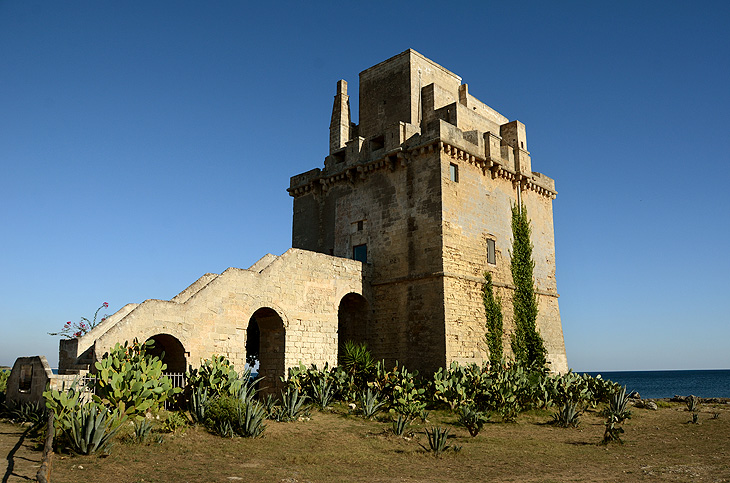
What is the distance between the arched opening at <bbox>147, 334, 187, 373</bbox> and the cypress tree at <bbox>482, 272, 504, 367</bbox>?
9518 mm

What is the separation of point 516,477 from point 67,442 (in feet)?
23.9

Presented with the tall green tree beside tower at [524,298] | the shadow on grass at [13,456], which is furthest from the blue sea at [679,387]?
the shadow on grass at [13,456]

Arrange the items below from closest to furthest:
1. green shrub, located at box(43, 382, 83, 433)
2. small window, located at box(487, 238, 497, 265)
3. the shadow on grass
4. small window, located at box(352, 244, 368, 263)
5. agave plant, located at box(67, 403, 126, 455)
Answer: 1. the shadow on grass
2. agave plant, located at box(67, 403, 126, 455)
3. green shrub, located at box(43, 382, 83, 433)
4. small window, located at box(487, 238, 497, 265)
5. small window, located at box(352, 244, 368, 263)

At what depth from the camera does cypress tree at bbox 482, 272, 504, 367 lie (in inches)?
741

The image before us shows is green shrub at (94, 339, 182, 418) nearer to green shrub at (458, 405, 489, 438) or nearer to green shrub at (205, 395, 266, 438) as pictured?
green shrub at (205, 395, 266, 438)

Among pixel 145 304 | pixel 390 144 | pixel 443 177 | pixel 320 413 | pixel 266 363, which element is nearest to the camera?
pixel 145 304

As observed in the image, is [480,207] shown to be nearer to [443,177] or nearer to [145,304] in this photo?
[443,177]

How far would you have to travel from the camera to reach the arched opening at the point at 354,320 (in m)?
19.7

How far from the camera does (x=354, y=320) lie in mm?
20281

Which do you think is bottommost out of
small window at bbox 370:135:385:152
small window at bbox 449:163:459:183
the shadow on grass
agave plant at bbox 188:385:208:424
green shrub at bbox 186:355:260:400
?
the shadow on grass

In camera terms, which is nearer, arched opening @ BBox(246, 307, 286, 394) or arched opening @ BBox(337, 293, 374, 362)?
arched opening @ BBox(246, 307, 286, 394)

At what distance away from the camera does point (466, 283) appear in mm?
18672

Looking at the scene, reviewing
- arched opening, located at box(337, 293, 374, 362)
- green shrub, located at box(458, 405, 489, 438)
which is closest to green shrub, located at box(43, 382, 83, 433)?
green shrub, located at box(458, 405, 489, 438)

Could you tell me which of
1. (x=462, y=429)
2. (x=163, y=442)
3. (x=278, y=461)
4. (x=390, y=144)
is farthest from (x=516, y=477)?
(x=390, y=144)
